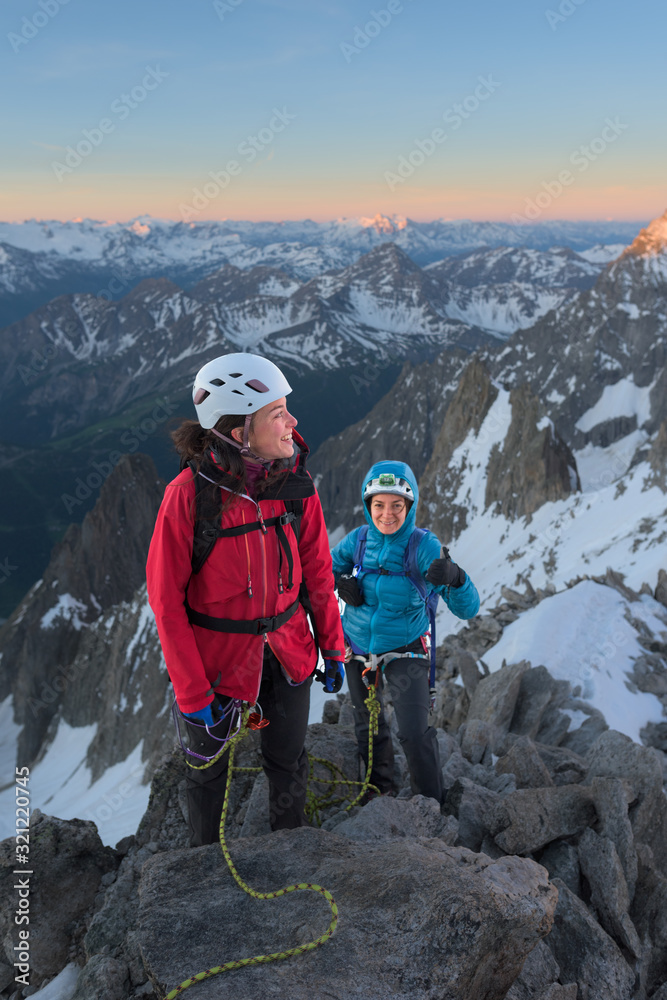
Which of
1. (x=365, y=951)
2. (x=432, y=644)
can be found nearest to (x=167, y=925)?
A: (x=365, y=951)

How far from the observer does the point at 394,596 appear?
6879mm

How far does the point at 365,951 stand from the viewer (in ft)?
13.3

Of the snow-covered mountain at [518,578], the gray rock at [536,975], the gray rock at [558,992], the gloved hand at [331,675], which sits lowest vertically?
the gray rock at [558,992]

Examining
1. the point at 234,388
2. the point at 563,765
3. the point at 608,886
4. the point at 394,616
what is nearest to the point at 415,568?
the point at 394,616

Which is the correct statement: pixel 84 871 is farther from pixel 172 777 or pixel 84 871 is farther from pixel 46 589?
pixel 46 589

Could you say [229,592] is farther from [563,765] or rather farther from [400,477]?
[563,765]

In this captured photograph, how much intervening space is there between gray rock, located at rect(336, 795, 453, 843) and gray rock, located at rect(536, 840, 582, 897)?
1147 mm

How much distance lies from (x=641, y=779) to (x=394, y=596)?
384cm

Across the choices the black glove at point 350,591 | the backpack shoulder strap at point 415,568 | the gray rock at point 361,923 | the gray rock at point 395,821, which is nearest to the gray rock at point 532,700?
the backpack shoulder strap at point 415,568

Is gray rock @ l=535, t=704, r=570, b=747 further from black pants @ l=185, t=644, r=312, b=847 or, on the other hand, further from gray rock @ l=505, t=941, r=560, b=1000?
black pants @ l=185, t=644, r=312, b=847

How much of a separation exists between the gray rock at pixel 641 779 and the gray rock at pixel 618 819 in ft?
1.20

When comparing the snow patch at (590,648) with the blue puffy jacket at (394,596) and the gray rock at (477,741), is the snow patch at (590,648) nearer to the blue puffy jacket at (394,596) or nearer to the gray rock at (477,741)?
the gray rock at (477,741)

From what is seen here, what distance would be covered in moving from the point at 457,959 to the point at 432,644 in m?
3.28

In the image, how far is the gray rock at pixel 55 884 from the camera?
605 cm
